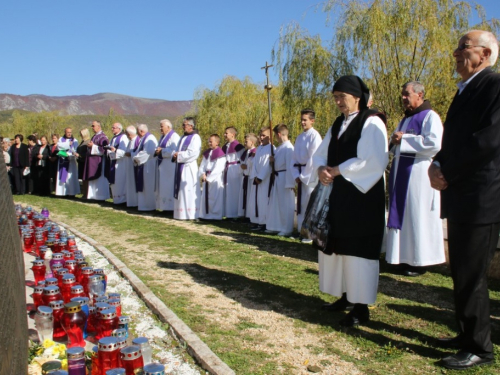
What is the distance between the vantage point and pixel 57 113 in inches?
2126

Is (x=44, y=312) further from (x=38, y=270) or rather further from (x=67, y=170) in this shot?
(x=67, y=170)

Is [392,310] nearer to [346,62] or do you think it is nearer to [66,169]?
[346,62]

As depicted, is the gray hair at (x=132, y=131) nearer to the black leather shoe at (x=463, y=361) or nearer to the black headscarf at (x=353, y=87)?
the black headscarf at (x=353, y=87)

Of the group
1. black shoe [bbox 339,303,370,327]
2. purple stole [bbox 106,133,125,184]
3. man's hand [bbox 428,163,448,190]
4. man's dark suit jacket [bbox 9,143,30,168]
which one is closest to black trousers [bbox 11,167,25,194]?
Answer: man's dark suit jacket [bbox 9,143,30,168]

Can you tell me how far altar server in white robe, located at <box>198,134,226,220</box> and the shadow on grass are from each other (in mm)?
5043

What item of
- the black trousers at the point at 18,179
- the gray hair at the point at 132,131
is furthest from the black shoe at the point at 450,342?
the black trousers at the point at 18,179

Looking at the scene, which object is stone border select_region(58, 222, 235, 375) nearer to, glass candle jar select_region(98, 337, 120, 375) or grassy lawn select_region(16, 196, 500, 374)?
grassy lawn select_region(16, 196, 500, 374)

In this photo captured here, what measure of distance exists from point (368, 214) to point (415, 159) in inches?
88.4

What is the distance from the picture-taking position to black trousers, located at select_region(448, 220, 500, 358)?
3.52 m

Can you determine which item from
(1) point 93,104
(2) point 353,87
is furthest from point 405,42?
(1) point 93,104

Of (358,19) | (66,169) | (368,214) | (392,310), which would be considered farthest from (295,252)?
(66,169)

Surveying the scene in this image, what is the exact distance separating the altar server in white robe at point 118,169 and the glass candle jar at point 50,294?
10066 millimetres

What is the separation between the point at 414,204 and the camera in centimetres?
629

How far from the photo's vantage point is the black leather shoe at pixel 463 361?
3527 millimetres
